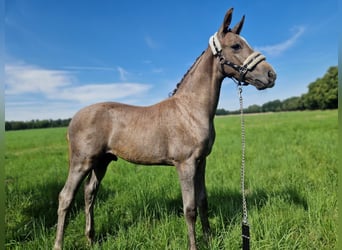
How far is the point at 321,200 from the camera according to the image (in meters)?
3.94

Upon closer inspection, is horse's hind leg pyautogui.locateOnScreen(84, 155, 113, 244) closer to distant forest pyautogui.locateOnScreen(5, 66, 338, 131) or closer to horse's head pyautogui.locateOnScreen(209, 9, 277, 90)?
horse's head pyautogui.locateOnScreen(209, 9, 277, 90)

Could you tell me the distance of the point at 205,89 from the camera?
313 cm

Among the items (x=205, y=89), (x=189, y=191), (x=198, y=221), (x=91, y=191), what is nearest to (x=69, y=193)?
(x=91, y=191)

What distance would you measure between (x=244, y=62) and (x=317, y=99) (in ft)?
279

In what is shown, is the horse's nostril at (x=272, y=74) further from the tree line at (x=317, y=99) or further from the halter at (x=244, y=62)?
the tree line at (x=317, y=99)

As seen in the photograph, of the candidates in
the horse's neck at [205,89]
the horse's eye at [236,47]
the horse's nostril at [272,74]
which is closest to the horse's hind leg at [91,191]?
the horse's neck at [205,89]

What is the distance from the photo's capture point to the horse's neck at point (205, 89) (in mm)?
3094

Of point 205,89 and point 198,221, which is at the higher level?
point 205,89

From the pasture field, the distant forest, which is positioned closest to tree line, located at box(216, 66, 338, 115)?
the distant forest

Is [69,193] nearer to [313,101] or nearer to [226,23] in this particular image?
[226,23]

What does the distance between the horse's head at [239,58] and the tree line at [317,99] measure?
63.2m

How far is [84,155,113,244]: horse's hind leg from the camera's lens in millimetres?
3555

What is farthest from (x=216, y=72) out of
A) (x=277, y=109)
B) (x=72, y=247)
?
(x=277, y=109)

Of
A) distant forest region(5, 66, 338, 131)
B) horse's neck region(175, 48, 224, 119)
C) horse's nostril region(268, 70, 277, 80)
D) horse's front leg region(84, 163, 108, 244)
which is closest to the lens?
horse's nostril region(268, 70, 277, 80)
